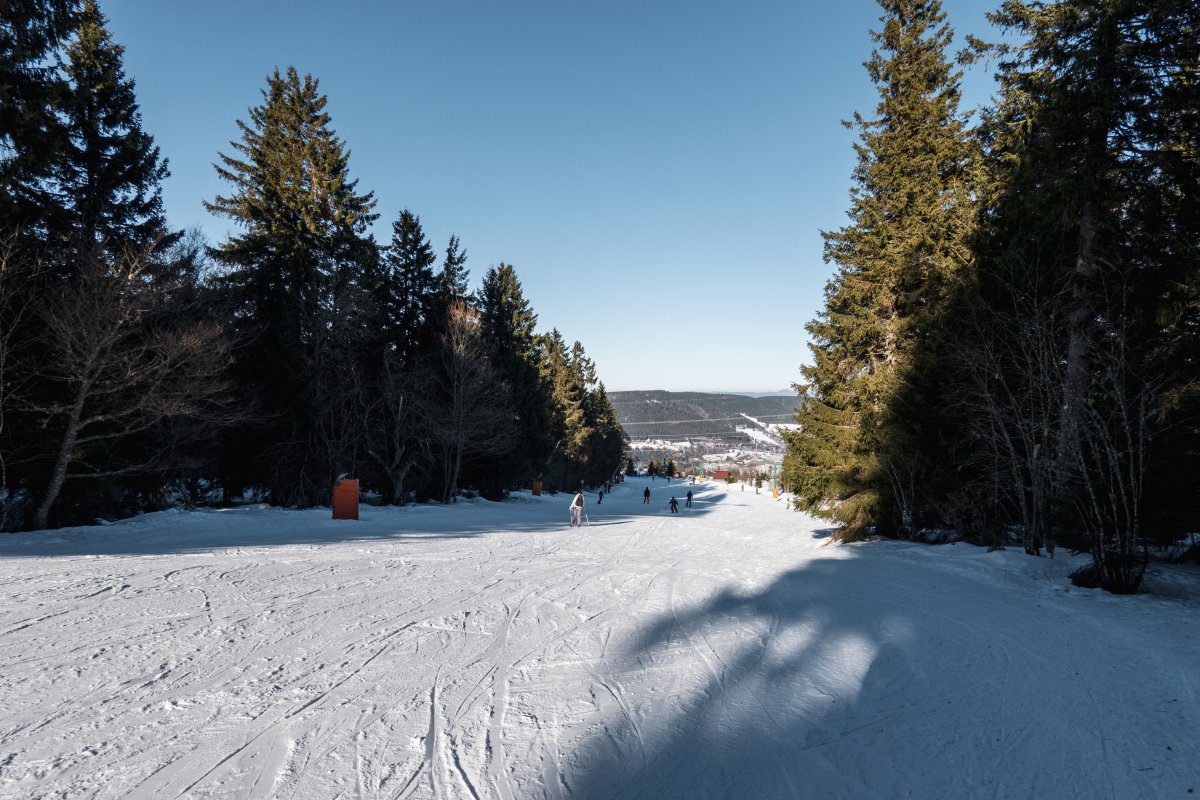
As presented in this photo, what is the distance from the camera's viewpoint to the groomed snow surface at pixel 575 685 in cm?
316

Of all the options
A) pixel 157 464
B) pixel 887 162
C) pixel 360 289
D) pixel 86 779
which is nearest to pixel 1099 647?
pixel 86 779

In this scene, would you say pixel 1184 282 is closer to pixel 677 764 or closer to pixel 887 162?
pixel 887 162

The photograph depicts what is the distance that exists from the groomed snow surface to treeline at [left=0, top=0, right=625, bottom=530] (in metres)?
6.09

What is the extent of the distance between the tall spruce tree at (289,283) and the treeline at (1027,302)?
1755cm

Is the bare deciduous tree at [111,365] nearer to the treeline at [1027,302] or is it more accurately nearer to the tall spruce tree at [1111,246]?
the treeline at [1027,302]

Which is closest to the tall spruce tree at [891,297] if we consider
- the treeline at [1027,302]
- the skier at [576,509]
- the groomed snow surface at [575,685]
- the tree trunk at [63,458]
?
the treeline at [1027,302]

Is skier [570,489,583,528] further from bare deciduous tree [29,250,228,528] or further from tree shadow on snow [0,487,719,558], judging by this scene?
bare deciduous tree [29,250,228,528]

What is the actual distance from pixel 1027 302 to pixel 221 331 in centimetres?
1939

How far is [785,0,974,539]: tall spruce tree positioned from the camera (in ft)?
44.8

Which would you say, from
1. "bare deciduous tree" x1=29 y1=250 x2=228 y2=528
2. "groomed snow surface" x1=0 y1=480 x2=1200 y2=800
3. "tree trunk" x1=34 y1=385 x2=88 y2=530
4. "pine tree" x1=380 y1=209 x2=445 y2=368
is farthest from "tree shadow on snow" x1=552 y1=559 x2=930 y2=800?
"pine tree" x1=380 y1=209 x2=445 y2=368

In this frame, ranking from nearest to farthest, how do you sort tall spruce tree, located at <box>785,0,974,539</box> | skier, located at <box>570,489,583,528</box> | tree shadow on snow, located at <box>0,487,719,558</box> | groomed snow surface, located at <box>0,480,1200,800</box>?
groomed snow surface, located at <box>0,480,1200,800</box> → tree shadow on snow, located at <box>0,487,719,558</box> → tall spruce tree, located at <box>785,0,974,539</box> → skier, located at <box>570,489,583,528</box>

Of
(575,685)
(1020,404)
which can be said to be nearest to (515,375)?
(1020,404)

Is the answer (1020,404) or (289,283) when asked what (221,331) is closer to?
(289,283)

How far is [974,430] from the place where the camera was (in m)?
11.8
